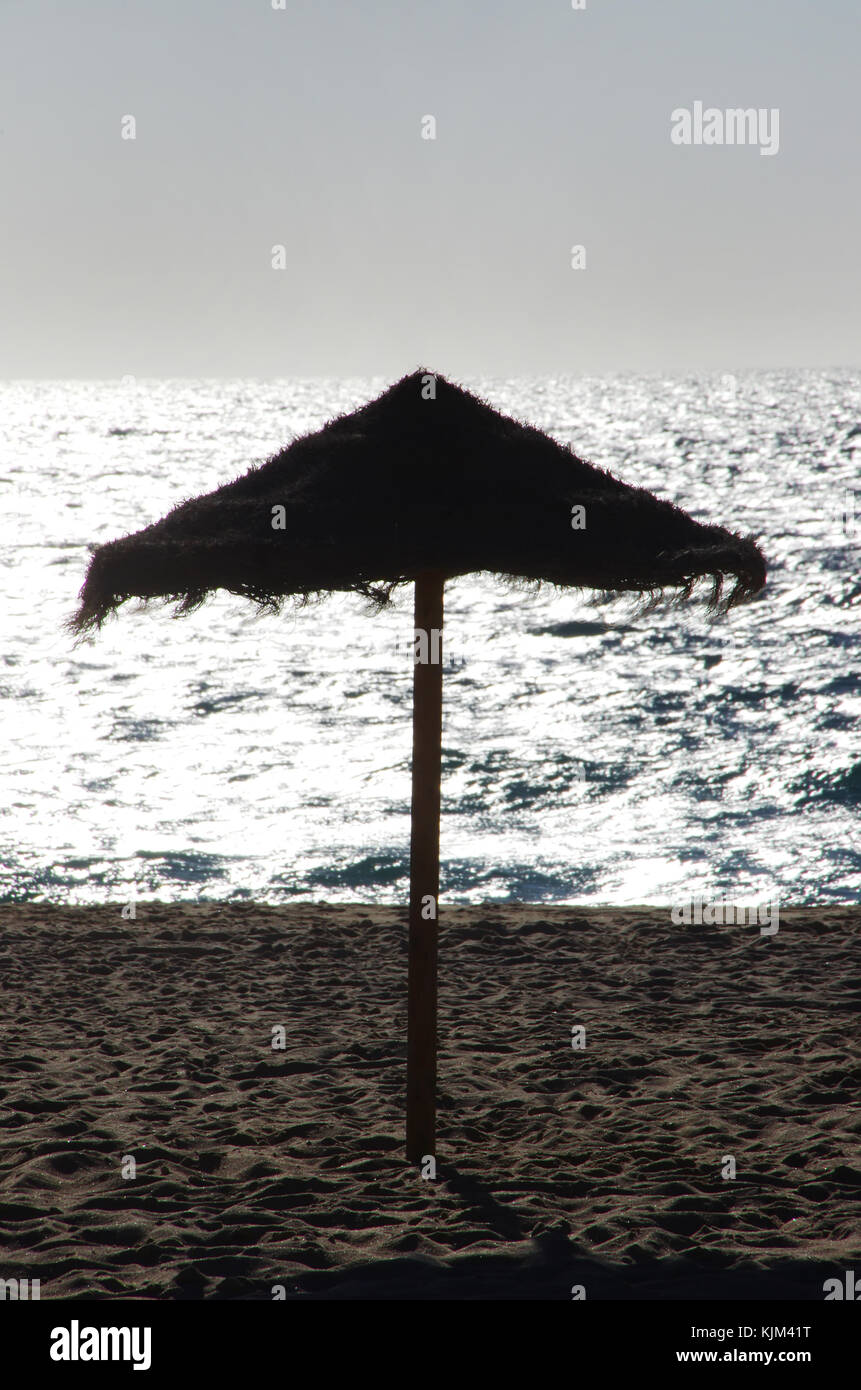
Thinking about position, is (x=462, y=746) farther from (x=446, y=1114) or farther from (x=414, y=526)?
(x=414, y=526)

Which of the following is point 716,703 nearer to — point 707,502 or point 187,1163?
point 187,1163

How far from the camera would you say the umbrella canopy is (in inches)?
192

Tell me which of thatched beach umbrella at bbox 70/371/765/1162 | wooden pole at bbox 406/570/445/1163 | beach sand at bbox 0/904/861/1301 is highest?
thatched beach umbrella at bbox 70/371/765/1162

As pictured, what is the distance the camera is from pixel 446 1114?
6301 millimetres

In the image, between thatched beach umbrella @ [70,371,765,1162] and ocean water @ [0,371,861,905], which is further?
ocean water @ [0,371,861,905]

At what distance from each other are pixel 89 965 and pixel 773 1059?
547 centimetres

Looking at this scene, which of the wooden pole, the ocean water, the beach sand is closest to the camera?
the beach sand

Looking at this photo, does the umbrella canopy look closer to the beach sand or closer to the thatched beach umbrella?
the thatched beach umbrella

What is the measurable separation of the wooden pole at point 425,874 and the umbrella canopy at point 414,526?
14.1 inches

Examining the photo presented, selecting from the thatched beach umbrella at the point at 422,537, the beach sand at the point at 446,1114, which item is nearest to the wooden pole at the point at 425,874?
the thatched beach umbrella at the point at 422,537

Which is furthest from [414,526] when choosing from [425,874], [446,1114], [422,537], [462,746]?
[462,746]

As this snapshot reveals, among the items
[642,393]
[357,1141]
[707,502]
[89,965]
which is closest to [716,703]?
[89,965]

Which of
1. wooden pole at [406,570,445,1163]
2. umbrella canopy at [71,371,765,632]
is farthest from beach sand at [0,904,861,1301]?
umbrella canopy at [71,371,765,632]

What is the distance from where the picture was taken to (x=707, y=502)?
62.2m
